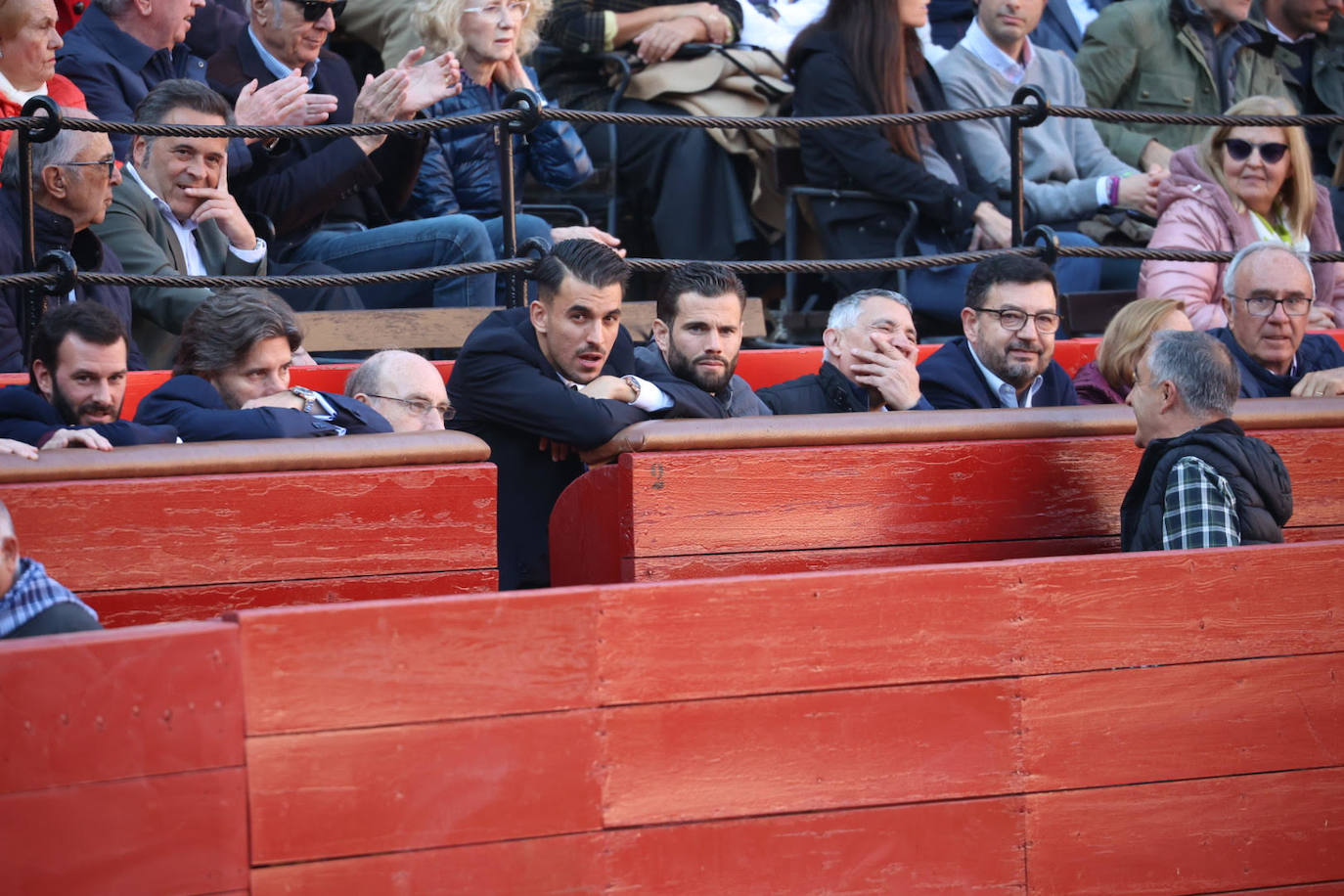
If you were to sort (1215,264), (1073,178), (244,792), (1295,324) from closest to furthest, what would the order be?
(244,792) → (1295,324) → (1215,264) → (1073,178)

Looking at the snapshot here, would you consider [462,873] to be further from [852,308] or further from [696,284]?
[852,308]

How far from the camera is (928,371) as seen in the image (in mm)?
4695

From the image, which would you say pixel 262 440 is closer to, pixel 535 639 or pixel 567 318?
pixel 535 639

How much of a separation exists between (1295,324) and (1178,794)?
2155 mm

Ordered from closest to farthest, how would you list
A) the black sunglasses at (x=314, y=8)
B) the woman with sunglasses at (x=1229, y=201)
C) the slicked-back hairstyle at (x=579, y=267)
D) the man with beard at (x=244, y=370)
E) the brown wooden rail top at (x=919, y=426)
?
the brown wooden rail top at (x=919, y=426) → the man with beard at (x=244, y=370) → the slicked-back hairstyle at (x=579, y=267) → the black sunglasses at (x=314, y=8) → the woman with sunglasses at (x=1229, y=201)

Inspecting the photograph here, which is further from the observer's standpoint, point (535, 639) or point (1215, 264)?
point (1215, 264)

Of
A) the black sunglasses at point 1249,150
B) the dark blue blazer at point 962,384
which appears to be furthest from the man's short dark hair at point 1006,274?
the black sunglasses at point 1249,150

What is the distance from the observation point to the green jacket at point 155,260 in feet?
15.6

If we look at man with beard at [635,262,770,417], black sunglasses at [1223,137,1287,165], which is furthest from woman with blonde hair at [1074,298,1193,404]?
black sunglasses at [1223,137,1287,165]

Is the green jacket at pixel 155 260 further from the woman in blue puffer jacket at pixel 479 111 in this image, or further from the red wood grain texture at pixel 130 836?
the red wood grain texture at pixel 130 836

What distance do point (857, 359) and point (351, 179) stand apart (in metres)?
1.75

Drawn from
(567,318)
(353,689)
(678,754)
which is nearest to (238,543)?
(353,689)

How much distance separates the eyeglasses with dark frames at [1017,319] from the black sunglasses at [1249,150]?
161cm

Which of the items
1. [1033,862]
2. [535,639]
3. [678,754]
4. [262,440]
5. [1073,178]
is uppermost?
[1073,178]
